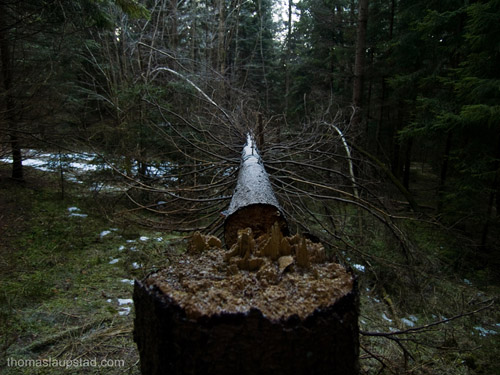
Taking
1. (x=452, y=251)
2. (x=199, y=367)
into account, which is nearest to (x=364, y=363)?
(x=199, y=367)

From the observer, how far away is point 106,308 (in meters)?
3.35

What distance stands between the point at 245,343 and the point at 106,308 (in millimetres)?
3141

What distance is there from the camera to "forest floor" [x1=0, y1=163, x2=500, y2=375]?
8.16ft

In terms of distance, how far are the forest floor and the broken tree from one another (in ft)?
2.58

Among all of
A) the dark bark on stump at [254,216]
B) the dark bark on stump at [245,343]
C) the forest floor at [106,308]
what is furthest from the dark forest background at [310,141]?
the dark bark on stump at [245,343]

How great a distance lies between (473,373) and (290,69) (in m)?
18.1

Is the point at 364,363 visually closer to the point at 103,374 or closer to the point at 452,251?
the point at 103,374

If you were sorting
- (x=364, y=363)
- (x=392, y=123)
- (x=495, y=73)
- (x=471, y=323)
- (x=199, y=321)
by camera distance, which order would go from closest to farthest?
1. (x=199, y=321)
2. (x=364, y=363)
3. (x=471, y=323)
4. (x=495, y=73)
5. (x=392, y=123)

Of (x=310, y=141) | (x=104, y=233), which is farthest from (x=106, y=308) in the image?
(x=310, y=141)

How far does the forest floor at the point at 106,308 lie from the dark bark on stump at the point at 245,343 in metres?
0.86

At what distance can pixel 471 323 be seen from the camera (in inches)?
162

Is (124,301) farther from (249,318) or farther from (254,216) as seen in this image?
(249,318)

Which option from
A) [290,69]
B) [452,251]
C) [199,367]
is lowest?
[452,251]

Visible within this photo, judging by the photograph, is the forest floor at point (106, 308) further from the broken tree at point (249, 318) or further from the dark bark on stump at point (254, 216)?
the broken tree at point (249, 318)
